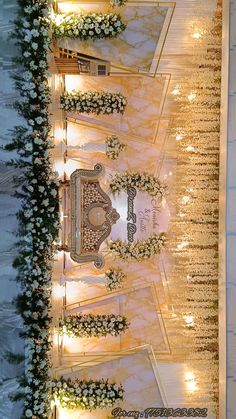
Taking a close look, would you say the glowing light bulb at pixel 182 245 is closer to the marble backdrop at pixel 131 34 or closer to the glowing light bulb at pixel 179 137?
the glowing light bulb at pixel 179 137

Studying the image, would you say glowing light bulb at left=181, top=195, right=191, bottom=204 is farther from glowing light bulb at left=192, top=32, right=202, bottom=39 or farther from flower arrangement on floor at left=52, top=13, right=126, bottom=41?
flower arrangement on floor at left=52, top=13, right=126, bottom=41

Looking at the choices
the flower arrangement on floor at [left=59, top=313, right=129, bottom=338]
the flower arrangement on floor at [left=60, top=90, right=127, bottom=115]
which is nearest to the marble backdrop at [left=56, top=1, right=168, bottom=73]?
the flower arrangement on floor at [left=60, top=90, right=127, bottom=115]

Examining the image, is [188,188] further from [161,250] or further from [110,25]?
[110,25]

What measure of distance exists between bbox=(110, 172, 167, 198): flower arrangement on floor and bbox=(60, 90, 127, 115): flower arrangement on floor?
1.18m

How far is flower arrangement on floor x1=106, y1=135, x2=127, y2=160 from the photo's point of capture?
998 cm

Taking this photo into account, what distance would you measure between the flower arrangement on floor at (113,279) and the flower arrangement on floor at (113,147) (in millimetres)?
2042

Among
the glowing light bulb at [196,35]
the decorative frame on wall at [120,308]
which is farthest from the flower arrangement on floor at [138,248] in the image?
→ the glowing light bulb at [196,35]

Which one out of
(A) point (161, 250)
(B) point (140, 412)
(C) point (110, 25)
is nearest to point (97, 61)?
(C) point (110, 25)

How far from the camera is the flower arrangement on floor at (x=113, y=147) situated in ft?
32.7

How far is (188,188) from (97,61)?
2778mm

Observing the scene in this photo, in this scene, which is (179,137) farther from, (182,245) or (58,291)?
(58,291)

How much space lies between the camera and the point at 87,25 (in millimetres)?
9258

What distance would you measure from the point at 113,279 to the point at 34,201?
7.88 ft

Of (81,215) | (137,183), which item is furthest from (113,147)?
(81,215)
